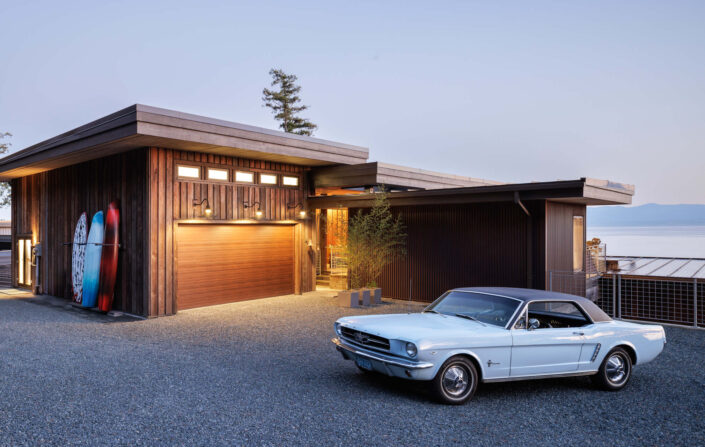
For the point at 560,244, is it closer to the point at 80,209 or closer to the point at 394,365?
the point at 394,365

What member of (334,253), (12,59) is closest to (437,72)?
(334,253)

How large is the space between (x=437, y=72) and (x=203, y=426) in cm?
2467

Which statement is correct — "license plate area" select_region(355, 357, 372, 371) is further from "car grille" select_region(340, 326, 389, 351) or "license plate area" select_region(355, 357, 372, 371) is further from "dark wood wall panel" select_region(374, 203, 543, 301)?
"dark wood wall panel" select_region(374, 203, 543, 301)

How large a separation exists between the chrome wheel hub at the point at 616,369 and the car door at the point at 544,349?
60 cm

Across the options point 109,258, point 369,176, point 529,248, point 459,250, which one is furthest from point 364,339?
point 369,176

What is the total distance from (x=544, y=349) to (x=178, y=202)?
29.6 ft

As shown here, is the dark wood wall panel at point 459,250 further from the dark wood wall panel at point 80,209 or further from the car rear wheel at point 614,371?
the dark wood wall panel at point 80,209

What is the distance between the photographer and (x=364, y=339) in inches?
221

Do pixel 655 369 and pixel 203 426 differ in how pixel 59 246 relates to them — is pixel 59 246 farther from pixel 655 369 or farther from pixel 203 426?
pixel 655 369

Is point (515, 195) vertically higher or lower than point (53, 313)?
higher

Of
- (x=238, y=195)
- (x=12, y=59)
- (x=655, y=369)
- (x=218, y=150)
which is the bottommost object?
(x=655, y=369)

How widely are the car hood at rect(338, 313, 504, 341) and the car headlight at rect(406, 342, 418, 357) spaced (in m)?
0.06

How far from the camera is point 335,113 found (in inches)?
1887

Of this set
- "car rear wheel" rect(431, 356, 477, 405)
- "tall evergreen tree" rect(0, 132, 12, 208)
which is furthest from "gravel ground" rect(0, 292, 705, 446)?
"tall evergreen tree" rect(0, 132, 12, 208)
